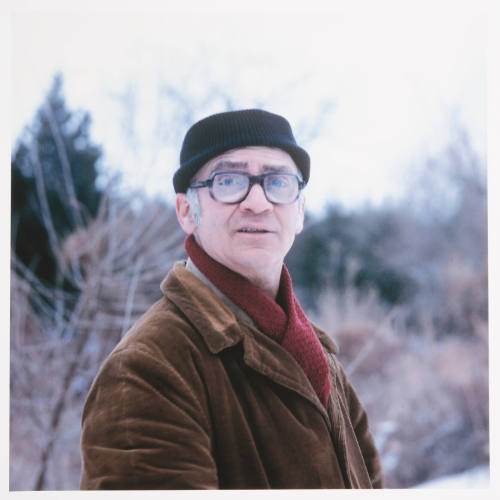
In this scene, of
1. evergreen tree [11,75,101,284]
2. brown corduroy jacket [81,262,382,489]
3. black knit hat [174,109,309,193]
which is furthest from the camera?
evergreen tree [11,75,101,284]

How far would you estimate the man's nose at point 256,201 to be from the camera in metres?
1.24

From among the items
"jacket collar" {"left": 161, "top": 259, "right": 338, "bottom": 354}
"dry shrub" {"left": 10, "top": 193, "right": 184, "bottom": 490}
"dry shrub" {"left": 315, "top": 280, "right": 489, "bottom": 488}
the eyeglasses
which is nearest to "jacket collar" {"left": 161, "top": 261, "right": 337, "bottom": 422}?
"jacket collar" {"left": 161, "top": 259, "right": 338, "bottom": 354}

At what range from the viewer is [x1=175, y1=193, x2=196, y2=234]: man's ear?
1.30 metres

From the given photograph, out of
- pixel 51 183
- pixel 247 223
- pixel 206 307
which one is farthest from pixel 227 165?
pixel 51 183

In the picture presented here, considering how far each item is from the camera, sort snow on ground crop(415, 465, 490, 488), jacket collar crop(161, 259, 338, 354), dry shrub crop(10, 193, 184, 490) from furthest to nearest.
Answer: dry shrub crop(10, 193, 184, 490) → snow on ground crop(415, 465, 490, 488) → jacket collar crop(161, 259, 338, 354)

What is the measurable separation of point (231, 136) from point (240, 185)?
130 mm

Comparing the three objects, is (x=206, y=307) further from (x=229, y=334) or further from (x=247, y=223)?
(x=247, y=223)

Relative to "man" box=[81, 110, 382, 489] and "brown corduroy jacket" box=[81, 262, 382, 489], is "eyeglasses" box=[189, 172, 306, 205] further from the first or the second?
"brown corduroy jacket" box=[81, 262, 382, 489]

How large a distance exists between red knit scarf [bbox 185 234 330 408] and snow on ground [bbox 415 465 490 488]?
1099 mm

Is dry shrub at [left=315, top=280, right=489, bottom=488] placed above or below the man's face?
below

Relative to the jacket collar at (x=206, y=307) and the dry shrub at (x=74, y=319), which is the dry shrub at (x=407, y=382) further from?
the jacket collar at (x=206, y=307)

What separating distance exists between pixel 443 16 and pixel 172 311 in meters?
1.64

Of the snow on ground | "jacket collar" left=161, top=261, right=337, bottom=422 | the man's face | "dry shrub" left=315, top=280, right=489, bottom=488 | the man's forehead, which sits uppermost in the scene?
the man's forehead

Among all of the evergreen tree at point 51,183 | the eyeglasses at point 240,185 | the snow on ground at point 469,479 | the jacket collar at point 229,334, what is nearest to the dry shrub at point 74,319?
the evergreen tree at point 51,183
